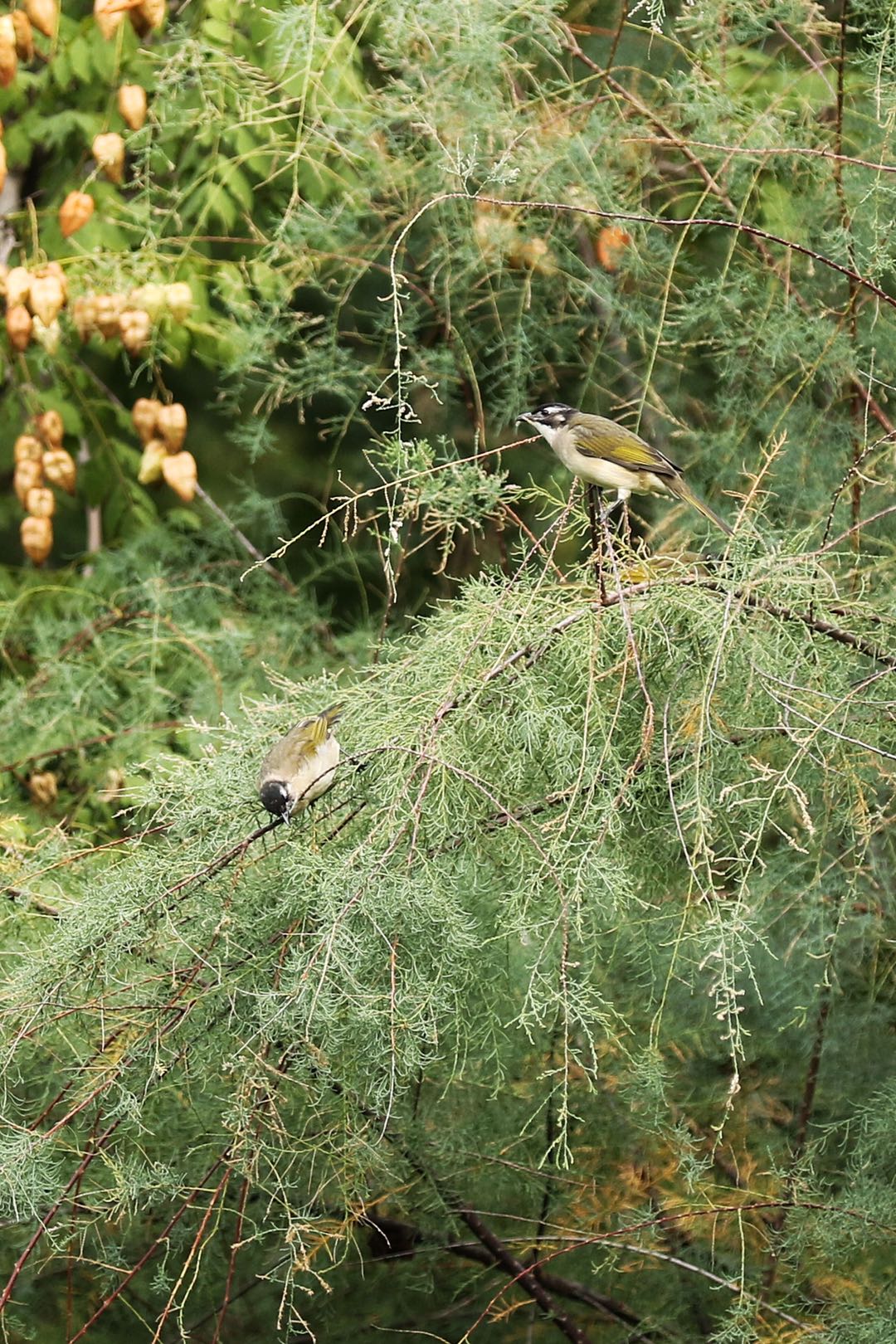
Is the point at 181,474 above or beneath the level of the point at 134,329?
beneath

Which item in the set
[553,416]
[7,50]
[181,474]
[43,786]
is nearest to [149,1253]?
[553,416]

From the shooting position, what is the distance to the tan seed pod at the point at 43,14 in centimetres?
350

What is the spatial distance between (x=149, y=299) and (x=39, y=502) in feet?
1.67

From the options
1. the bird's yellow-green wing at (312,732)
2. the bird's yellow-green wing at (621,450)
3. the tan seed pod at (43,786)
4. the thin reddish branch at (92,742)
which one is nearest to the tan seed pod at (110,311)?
the thin reddish branch at (92,742)

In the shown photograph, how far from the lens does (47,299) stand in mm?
3523

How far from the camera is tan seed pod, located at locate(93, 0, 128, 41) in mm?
3502

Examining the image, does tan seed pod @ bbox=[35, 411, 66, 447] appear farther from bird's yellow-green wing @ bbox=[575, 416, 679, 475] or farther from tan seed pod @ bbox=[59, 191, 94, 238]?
bird's yellow-green wing @ bbox=[575, 416, 679, 475]

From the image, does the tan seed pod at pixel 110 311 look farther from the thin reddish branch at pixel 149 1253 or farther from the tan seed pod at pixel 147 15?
the thin reddish branch at pixel 149 1253

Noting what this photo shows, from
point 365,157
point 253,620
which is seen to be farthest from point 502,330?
point 253,620

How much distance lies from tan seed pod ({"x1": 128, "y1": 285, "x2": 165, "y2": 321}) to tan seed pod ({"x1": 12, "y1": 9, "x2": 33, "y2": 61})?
55 centimetres

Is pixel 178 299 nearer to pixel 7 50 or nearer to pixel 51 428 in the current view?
pixel 51 428

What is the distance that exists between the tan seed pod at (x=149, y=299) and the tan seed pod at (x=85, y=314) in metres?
0.08

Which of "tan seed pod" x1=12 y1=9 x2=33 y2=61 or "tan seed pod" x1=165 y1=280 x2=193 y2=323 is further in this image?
"tan seed pod" x1=165 y1=280 x2=193 y2=323

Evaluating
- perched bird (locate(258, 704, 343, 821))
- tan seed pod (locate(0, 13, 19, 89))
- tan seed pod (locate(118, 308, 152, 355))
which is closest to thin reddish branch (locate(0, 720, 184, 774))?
tan seed pod (locate(118, 308, 152, 355))
